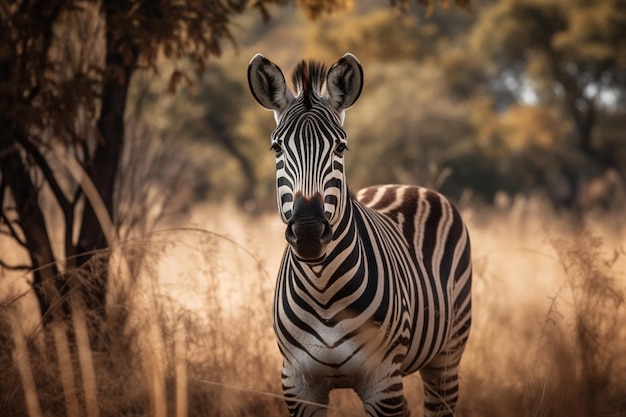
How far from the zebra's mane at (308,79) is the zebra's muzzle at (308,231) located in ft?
2.04

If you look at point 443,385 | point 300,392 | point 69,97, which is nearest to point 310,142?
point 300,392

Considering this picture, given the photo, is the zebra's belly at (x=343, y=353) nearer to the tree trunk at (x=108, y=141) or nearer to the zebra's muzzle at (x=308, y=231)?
the zebra's muzzle at (x=308, y=231)

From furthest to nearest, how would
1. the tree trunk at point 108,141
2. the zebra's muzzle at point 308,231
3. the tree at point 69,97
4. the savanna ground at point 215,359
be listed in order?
1. the tree trunk at point 108,141
2. the tree at point 69,97
3. the savanna ground at point 215,359
4. the zebra's muzzle at point 308,231

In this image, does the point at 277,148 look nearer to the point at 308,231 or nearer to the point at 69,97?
the point at 308,231

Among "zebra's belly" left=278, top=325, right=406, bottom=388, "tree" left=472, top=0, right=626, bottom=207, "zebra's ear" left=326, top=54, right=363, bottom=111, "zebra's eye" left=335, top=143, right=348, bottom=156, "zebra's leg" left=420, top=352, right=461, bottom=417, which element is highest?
"tree" left=472, top=0, right=626, bottom=207

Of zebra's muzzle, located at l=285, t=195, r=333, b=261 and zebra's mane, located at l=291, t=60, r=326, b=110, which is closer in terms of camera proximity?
zebra's muzzle, located at l=285, t=195, r=333, b=261

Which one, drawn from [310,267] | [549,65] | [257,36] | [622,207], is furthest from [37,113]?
[257,36]

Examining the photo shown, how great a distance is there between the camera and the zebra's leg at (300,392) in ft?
13.2

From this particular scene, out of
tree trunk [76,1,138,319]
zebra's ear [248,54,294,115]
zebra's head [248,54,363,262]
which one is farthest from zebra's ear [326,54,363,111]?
tree trunk [76,1,138,319]

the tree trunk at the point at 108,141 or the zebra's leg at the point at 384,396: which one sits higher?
the tree trunk at the point at 108,141

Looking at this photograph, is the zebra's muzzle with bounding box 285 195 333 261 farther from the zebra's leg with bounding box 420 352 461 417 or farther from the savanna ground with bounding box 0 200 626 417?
the zebra's leg with bounding box 420 352 461 417

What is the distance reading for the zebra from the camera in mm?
3742

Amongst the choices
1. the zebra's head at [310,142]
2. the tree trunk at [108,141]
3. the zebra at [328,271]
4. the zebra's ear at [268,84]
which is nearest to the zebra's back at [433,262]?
the zebra at [328,271]

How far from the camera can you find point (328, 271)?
3.92 m
